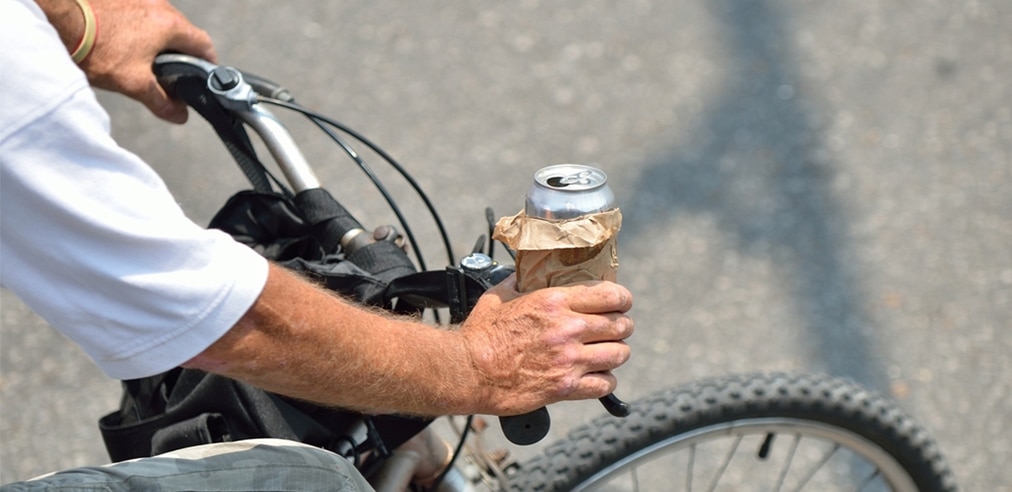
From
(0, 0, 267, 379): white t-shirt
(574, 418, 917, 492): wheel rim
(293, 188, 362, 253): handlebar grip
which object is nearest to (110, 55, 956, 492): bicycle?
(293, 188, 362, 253): handlebar grip

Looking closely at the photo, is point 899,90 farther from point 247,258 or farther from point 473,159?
point 247,258

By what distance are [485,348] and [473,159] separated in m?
2.34

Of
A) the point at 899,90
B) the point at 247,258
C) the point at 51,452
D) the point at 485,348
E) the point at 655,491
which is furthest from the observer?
the point at 899,90

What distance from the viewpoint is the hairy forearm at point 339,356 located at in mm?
1154

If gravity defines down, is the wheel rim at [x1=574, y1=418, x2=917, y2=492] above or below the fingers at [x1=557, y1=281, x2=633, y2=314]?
below

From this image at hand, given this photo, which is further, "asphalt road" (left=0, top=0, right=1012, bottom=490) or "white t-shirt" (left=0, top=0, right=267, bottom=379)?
"asphalt road" (left=0, top=0, right=1012, bottom=490)

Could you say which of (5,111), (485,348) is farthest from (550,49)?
(5,111)

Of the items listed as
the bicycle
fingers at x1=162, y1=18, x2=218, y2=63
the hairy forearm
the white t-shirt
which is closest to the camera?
the white t-shirt

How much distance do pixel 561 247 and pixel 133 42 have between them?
33.8 inches

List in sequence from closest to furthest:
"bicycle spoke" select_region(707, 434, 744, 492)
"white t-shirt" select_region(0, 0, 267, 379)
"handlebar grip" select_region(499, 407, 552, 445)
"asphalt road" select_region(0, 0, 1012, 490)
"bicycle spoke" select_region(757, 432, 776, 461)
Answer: "white t-shirt" select_region(0, 0, 267, 379), "handlebar grip" select_region(499, 407, 552, 445), "bicycle spoke" select_region(757, 432, 776, 461), "bicycle spoke" select_region(707, 434, 744, 492), "asphalt road" select_region(0, 0, 1012, 490)

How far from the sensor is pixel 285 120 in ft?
12.3

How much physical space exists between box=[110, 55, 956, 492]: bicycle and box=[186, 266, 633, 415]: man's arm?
10cm

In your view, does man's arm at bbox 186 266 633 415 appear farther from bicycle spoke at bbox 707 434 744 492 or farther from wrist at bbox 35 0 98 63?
bicycle spoke at bbox 707 434 744 492

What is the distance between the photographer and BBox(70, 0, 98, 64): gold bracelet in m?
1.58
